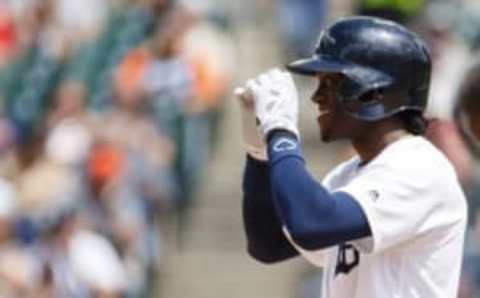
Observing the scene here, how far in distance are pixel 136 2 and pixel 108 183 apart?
1580 mm

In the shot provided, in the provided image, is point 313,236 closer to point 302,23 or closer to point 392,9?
point 392,9

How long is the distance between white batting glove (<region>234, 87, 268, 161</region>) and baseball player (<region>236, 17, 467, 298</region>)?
0.03 metres

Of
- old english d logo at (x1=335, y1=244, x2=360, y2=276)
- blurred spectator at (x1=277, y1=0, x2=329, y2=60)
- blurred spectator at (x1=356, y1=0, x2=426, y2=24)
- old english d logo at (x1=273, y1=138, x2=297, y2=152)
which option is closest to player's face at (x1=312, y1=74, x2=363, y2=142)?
old english d logo at (x1=273, y1=138, x2=297, y2=152)

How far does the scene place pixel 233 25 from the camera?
1347cm

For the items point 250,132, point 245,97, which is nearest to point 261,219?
point 250,132

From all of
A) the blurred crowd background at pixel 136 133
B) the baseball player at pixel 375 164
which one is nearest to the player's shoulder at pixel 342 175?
the baseball player at pixel 375 164

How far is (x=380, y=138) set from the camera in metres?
5.12

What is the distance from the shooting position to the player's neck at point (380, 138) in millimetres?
5109

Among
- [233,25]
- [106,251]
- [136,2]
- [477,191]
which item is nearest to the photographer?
[477,191]

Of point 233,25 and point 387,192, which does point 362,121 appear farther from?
point 233,25

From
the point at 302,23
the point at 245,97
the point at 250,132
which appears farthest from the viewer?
the point at 302,23

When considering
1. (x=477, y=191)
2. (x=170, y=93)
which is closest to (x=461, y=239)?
(x=477, y=191)

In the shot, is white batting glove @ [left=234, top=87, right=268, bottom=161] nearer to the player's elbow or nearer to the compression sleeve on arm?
the compression sleeve on arm

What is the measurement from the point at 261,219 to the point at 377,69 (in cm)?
61
